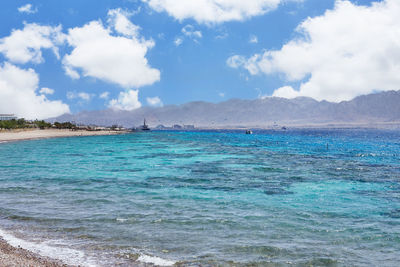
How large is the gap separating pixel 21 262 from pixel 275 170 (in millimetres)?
32594

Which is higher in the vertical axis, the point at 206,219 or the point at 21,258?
the point at 21,258

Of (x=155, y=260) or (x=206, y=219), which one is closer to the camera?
(x=155, y=260)

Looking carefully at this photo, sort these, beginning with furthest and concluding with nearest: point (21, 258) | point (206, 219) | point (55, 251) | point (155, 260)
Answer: point (206, 219) → point (55, 251) → point (155, 260) → point (21, 258)

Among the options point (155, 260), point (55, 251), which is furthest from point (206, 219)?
point (55, 251)

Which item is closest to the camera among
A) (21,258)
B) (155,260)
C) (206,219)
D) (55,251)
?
(21,258)

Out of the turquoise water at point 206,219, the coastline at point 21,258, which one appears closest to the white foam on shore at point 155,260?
the turquoise water at point 206,219

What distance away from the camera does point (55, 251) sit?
1288 cm

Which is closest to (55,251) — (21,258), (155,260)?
(21,258)

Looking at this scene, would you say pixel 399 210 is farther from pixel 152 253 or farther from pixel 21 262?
pixel 21 262

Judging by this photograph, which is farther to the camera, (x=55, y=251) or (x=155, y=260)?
(x=55, y=251)

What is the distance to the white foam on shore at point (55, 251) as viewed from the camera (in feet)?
39.0

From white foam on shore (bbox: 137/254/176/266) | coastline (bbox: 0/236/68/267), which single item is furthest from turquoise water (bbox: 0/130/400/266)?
coastline (bbox: 0/236/68/267)

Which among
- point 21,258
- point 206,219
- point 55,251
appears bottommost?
point 206,219

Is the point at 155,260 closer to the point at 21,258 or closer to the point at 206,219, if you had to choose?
the point at 21,258
